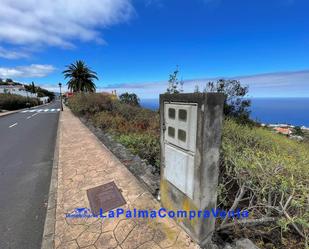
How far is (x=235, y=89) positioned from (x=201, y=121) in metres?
11.7

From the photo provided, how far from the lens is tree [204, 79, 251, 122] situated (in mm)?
11977

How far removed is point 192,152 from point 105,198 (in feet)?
6.60

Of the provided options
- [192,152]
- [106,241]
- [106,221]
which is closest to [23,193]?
[106,221]

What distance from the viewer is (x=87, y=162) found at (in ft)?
15.7

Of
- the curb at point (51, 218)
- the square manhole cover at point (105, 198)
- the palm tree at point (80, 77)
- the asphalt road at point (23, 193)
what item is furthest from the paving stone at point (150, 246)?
the palm tree at point (80, 77)

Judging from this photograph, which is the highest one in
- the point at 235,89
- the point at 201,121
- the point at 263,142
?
the point at 235,89

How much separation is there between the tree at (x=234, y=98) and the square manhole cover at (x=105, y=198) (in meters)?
10.0

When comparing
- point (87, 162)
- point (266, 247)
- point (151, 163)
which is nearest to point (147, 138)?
point (151, 163)

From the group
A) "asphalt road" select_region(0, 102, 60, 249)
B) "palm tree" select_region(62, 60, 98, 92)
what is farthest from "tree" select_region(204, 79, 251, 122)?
"palm tree" select_region(62, 60, 98, 92)

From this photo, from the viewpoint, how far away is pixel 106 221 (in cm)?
263

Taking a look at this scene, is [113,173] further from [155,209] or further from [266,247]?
[266,247]

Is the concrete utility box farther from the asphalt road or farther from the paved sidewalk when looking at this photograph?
the asphalt road

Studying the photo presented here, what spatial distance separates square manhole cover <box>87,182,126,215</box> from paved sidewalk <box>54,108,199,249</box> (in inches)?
3.7

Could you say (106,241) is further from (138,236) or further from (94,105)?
(94,105)
